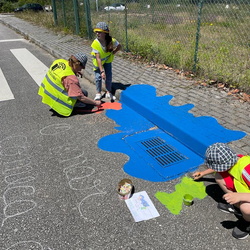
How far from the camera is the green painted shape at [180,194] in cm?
258

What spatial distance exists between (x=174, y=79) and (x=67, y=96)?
257 cm

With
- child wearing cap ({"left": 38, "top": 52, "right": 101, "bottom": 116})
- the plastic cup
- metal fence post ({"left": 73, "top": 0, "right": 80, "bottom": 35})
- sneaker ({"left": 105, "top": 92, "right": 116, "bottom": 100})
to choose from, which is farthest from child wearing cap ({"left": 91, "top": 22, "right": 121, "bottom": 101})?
metal fence post ({"left": 73, "top": 0, "right": 80, "bottom": 35})

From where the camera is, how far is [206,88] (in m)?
5.16

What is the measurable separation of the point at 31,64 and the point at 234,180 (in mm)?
7344

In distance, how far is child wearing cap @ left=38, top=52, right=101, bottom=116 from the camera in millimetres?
4289

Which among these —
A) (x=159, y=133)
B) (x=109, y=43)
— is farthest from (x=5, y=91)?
(x=159, y=133)

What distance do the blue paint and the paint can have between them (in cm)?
25

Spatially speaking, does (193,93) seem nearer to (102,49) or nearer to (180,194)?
(102,49)

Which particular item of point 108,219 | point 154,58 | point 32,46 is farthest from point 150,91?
point 32,46

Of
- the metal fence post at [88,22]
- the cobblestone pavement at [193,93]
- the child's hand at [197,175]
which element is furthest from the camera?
the metal fence post at [88,22]

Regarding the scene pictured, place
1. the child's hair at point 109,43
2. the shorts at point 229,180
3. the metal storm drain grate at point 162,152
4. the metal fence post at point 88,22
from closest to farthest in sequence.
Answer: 1. the shorts at point 229,180
2. the metal storm drain grate at point 162,152
3. the child's hair at point 109,43
4. the metal fence post at point 88,22

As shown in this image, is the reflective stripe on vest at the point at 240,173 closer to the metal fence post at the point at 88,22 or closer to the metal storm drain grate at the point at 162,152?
the metal storm drain grate at the point at 162,152

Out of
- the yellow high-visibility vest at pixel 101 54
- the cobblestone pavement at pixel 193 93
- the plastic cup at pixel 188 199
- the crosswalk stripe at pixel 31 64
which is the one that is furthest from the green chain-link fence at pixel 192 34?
the plastic cup at pixel 188 199

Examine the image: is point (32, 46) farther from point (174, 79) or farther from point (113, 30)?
point (174, 79)
